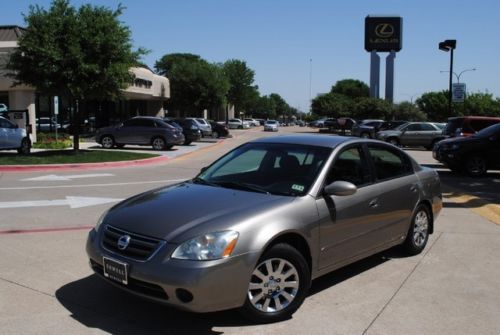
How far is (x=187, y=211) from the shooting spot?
4.58 metres

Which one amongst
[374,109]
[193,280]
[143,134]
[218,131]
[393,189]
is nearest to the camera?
[193,280]

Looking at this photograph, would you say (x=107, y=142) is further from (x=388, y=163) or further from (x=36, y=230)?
(x=388, y=163)

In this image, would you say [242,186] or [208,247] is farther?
[242,186]

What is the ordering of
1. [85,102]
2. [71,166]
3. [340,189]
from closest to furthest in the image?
[340,189], [71,166], [85,102]

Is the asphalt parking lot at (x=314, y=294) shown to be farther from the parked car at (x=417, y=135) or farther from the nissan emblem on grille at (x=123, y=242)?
the parked car at (x=417, y=135)

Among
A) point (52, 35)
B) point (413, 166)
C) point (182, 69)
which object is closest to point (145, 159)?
point (52, 35)

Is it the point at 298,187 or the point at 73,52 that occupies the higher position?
the point at 73,52

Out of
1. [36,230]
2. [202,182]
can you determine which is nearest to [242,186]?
[202,182]

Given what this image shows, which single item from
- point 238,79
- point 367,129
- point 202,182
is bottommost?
point 202,182

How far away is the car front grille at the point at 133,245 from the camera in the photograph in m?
4.20

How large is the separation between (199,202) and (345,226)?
1.46m

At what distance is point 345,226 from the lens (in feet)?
17.3

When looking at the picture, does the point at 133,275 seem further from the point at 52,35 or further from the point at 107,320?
the point at 52,35

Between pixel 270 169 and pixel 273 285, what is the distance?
144cm
